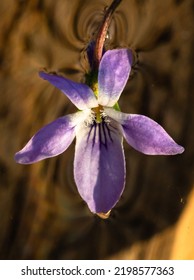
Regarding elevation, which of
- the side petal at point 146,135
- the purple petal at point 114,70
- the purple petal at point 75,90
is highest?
the purple petal at point 114,70

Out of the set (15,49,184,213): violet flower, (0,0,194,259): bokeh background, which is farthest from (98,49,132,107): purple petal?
(0,0,194,259): bokeh background

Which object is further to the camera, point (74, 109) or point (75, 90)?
point (74, 109)

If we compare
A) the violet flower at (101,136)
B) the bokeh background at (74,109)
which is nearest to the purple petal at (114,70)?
the violet flower at (101,136)

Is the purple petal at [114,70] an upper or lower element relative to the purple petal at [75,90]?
upper

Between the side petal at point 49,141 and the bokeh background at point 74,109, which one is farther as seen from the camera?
the bokeh background at point 74,109

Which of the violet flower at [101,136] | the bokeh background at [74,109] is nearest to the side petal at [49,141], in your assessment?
the violet flower at [101,136]

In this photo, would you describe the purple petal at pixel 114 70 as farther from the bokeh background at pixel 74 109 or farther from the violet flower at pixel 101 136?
the bokeh background at pixel 74 109
